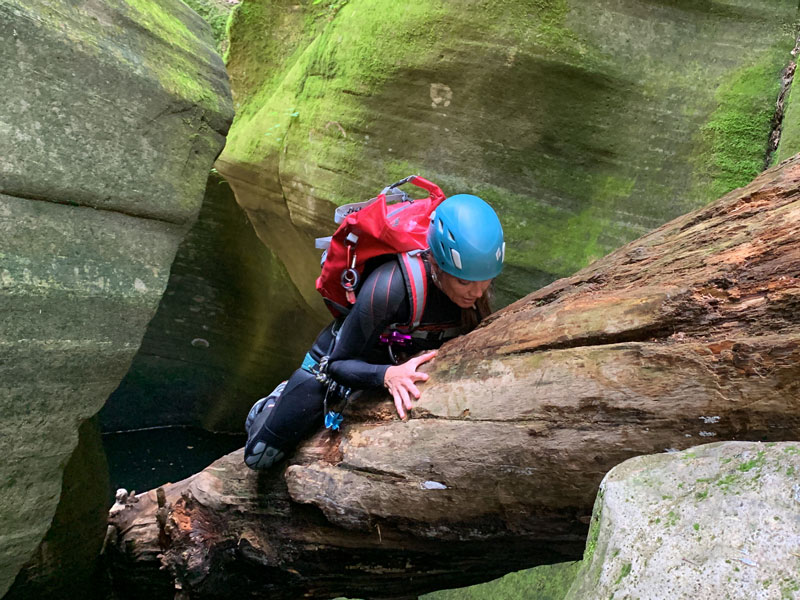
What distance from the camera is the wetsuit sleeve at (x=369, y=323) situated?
2.10 metres

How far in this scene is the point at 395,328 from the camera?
227 cm

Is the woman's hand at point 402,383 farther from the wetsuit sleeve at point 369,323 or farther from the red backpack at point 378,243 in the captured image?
the red backpack at point 378,243

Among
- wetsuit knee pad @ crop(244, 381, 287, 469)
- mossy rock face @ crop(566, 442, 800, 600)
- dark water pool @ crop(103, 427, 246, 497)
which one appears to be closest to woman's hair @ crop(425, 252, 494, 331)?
wetsuit knee pad @ crop(244, 381, 287, 469)

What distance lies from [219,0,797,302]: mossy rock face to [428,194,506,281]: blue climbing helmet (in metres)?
2.07

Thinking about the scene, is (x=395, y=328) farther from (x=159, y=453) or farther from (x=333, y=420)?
(x=159, y=453)

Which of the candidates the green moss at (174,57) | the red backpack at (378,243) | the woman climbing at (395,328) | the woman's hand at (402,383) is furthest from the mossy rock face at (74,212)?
the woman's hand at (402,383)

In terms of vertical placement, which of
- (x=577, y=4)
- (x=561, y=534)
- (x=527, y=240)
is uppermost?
(x=577, y=4)

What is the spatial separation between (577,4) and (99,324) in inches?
123

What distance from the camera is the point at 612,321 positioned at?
73.4 inches

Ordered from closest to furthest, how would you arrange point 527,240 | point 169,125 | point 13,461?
point 13,461, point 169,125, point 527,240

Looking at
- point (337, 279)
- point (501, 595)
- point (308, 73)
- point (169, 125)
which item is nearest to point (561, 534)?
point (337, 279)

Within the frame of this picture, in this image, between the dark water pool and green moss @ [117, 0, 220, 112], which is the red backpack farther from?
the dark water pool

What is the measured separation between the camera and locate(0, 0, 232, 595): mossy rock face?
7.73 feet

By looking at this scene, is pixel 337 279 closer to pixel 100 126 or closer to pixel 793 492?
pixel 100 126
